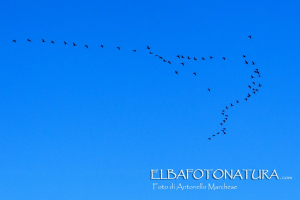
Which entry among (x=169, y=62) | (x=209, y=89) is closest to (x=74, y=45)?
(x=169, y=62)

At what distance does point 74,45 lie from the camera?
173 ft

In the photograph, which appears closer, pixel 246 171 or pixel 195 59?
pixel 246 171

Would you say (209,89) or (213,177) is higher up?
(209,89)

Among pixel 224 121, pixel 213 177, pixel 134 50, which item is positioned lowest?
pixel 213 177

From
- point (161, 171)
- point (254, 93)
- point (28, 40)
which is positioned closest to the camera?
point (161, 171)

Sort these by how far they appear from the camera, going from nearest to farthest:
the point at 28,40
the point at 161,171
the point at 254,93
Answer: the point at 161,171, the point at 28,40, the point at 254,93

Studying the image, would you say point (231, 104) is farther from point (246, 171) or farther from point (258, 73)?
point (246, 171)

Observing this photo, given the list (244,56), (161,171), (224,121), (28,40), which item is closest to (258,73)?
(244,56)

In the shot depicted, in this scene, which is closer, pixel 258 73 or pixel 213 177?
pixel 213 177

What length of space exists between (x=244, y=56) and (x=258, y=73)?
7.01 feet

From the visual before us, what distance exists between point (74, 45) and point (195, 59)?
11785 millimetres

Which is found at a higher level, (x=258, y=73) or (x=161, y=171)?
(x=258, y=73)

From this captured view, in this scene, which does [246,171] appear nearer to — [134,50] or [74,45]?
[134,50]

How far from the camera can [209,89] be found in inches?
2079
